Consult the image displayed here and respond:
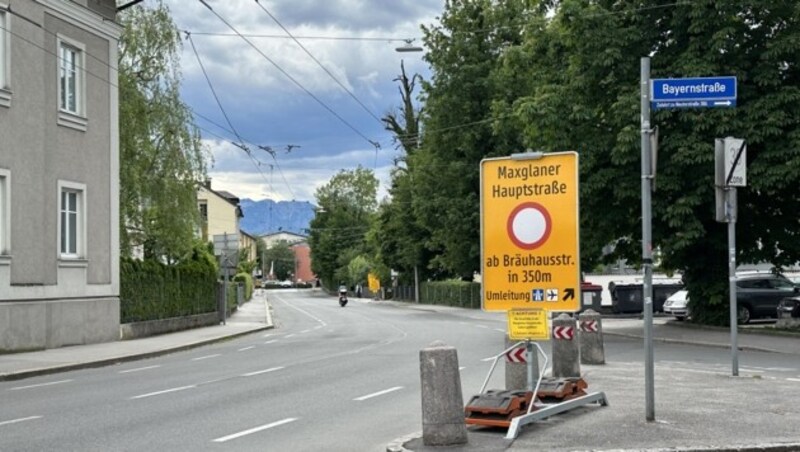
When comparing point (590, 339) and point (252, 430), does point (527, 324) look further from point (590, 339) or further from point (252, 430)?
point (590, 339)

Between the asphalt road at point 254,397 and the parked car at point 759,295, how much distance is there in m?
8.30

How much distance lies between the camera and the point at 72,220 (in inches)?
969

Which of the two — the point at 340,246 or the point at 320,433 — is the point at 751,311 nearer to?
the point at 320,433

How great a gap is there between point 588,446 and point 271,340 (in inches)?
800

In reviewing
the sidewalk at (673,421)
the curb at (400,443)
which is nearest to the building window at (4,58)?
the sidewalk at (673,421)

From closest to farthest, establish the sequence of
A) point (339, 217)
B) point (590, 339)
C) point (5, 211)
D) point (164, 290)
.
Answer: point (590, 339) → point (5, 211) → point (164, 290) → point (339, 217)

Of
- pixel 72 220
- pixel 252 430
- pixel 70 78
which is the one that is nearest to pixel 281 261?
pixel 72 220

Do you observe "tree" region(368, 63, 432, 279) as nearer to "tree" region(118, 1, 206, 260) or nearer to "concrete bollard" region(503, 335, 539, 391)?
"tree" region(118, 1, 206, 260)

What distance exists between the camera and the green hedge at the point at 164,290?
91.6 feet

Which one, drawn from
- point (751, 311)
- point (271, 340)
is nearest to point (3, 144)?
point (271, 340)

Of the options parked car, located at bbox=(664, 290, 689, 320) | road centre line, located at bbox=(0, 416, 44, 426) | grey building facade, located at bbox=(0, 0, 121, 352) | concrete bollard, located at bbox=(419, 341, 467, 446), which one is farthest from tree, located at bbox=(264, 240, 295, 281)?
concrete bollard, located at bbox=(419, 341, 467, 446)

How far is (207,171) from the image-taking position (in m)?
36.6

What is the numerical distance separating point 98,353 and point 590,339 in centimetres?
1192

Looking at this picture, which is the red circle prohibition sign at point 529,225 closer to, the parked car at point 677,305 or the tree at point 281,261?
the parked car at point 677,305
